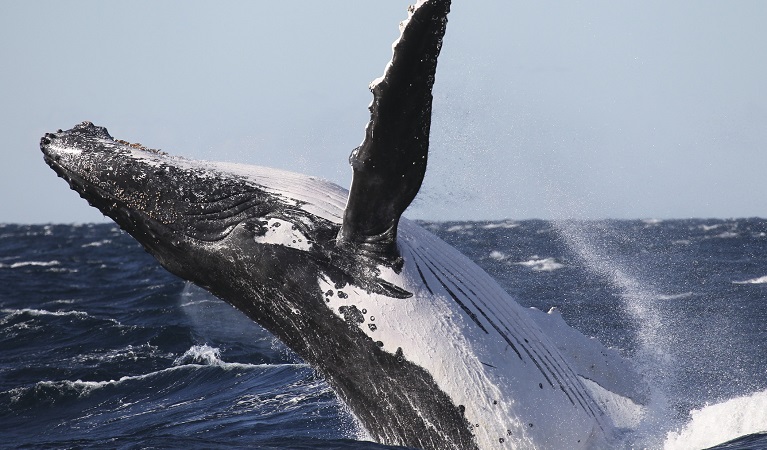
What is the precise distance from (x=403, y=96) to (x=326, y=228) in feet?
3.99

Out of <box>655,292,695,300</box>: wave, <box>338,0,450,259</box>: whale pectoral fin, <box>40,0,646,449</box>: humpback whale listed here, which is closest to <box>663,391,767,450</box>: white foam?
<box>40,0,646,449</box>: humpback whale

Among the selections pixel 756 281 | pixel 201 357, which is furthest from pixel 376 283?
pixel 756 281

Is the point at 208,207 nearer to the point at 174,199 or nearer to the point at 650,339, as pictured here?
the point at 174,199

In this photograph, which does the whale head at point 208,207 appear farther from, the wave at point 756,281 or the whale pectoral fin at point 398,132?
the wave at point 756,281

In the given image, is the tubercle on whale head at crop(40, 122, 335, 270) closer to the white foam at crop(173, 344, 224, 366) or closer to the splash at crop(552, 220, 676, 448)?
the splash at crop(552, 220, 676, 448)

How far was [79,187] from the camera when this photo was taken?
6293mm

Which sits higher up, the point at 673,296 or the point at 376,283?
the point at 376,283

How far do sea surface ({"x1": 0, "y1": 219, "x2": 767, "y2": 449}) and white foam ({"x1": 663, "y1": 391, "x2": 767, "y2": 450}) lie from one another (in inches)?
0.5

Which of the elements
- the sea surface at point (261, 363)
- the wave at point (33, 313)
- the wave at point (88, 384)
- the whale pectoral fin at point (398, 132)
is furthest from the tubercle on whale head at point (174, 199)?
the wave at point (33, 313)

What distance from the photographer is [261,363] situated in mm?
11406

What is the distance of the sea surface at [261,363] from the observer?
6781 millimetres

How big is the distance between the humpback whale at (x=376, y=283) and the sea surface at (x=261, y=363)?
605 mm

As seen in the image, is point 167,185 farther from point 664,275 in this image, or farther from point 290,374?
Result: point 664,275

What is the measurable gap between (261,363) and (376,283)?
6.42 m
